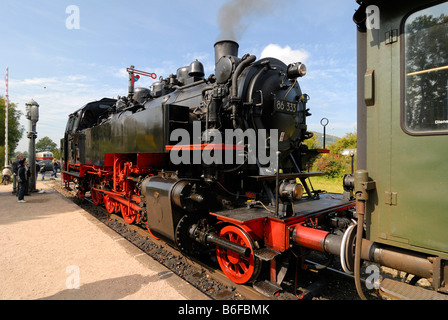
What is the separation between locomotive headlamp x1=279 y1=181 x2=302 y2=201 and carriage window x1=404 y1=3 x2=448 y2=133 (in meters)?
1.59

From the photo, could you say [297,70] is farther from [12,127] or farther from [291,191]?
[12,127]

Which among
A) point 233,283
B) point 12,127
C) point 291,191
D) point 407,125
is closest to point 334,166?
point 291,191

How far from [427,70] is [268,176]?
2.40 metres

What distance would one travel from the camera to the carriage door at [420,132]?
184 centimetres

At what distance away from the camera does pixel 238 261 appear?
368 centimetres

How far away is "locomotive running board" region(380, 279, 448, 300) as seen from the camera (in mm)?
1793

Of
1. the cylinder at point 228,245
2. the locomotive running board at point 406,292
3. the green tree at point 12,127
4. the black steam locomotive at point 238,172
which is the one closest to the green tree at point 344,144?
the black steam locomotive at point 238,172

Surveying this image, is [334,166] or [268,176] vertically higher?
[268,176]

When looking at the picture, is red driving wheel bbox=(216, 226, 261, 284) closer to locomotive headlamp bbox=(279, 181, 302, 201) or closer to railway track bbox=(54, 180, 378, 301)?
railway track bbox=(54, 180, 378, 301)

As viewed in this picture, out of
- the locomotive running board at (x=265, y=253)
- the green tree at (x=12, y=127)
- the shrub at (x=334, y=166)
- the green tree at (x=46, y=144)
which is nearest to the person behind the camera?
the locomotive running board at (x=265, y=253)

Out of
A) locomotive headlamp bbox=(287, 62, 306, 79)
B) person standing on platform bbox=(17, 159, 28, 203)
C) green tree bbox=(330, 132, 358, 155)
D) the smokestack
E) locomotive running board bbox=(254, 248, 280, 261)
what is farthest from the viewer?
green tree bbox=(330, 132, 358, 155)

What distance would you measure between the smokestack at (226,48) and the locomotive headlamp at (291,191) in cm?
Result: 314

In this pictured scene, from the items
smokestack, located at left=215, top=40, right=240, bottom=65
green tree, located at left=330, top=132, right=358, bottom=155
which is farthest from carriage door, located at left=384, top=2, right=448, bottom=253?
green tree, located at left=330, top=132, right=358, bottom=155

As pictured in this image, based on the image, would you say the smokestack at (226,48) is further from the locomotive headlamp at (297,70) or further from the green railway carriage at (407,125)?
the green railway carriage at (407,125)
